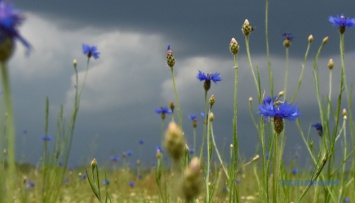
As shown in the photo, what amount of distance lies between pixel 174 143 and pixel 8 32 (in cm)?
28

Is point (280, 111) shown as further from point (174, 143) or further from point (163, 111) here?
point (163, 111)

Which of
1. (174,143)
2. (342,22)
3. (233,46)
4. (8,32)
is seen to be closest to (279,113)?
(233,46)

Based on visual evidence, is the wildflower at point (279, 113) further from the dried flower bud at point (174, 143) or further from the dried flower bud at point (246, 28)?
the dried flower bud at point (174, 143)

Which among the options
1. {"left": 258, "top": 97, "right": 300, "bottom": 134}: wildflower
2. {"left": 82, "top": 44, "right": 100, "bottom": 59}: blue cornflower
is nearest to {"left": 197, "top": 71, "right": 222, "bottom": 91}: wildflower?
{"left": 258, "top": 97, "right": 300, "bottom": 134}: wildflower

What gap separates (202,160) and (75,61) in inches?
55.2

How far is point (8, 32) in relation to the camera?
2.49 ft

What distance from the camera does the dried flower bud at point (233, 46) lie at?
2.17 m

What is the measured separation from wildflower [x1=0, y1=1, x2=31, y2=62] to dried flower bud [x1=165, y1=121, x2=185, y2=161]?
0.24 meters

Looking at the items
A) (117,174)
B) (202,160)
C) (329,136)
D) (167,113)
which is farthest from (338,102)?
(117,174)

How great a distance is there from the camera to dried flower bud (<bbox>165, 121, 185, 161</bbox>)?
2.54 ft

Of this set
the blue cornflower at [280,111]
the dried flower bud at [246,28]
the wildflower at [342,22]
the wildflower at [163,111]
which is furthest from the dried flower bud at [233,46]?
the wildflower at [163,111]

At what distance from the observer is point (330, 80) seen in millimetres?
2662

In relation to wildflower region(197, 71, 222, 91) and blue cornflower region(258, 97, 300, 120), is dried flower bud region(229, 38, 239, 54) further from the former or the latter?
blue cornflower region(258, 97, 300, 120)

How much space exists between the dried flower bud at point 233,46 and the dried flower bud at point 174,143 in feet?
4.65
